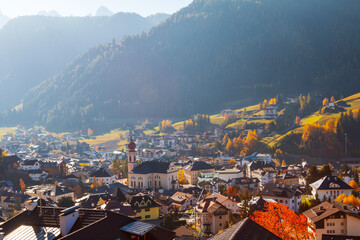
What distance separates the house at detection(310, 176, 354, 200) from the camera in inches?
2048

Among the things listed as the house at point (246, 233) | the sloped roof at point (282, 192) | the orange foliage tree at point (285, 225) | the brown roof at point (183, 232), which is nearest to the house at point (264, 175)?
the sloped roof at point (282, 192)

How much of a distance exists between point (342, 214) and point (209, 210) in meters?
14.9

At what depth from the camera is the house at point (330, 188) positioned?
52.0 m

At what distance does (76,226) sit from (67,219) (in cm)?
53

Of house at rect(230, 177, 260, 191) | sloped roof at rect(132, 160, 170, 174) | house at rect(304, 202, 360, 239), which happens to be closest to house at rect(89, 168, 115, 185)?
sloped roof at rect(132, 160, 170, 174)

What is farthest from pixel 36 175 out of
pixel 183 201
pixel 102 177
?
pixel 183 201

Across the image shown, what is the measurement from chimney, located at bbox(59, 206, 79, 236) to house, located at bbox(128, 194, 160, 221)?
35.0 metres

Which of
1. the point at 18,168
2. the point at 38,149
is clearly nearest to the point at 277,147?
the point at 18,168

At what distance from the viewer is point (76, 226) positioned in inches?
638

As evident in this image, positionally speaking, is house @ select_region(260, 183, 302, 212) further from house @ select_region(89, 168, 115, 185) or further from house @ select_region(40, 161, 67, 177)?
house @ select_region(40, 161, 67, 177)

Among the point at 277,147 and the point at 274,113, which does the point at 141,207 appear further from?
the point at 274,113

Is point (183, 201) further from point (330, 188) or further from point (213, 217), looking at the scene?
point (330, 188)

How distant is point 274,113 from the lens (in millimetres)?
162125

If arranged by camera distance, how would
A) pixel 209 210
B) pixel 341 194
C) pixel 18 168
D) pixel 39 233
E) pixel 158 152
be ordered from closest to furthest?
pixel 39 233 < pixel 209 210 < pixel 341 194 < pixel 18 168 < pixel 158 152
